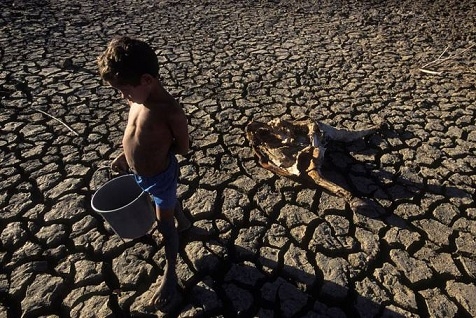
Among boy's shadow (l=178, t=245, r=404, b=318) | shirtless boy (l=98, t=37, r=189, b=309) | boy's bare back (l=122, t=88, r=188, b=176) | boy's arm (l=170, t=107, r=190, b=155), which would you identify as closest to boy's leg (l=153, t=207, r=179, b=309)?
shirtless boy (l=98, t=37, r=189, b=309)

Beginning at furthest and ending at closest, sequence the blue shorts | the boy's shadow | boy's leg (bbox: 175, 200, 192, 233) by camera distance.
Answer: boy's leg (bbox: 175, 200, 192, 233), the boy's shadow, the blue shorts

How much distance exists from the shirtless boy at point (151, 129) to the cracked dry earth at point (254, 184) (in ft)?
1.34

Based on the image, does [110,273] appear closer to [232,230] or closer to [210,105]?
[232,230]

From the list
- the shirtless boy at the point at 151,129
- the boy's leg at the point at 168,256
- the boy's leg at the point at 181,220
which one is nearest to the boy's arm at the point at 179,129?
the shirtless boy at the point at 151,129

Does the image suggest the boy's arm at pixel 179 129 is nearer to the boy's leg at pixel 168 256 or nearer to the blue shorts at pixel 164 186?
the blue shorts at pixel 164 186

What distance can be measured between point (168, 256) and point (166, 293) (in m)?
0.20

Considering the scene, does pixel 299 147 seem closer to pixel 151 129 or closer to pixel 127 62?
pixel 151 129

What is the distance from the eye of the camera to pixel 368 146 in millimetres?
3426

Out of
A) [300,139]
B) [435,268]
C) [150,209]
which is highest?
[150,209]

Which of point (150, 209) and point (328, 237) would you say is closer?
point (150, 209)

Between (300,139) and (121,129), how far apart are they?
1.72 metres

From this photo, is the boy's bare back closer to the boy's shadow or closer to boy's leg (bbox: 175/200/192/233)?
boy's leg (bbox: 175/200/192/233)

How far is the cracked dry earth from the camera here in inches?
86.3

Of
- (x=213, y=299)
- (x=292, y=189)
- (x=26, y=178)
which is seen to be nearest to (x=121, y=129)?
(x=26, y=178)
